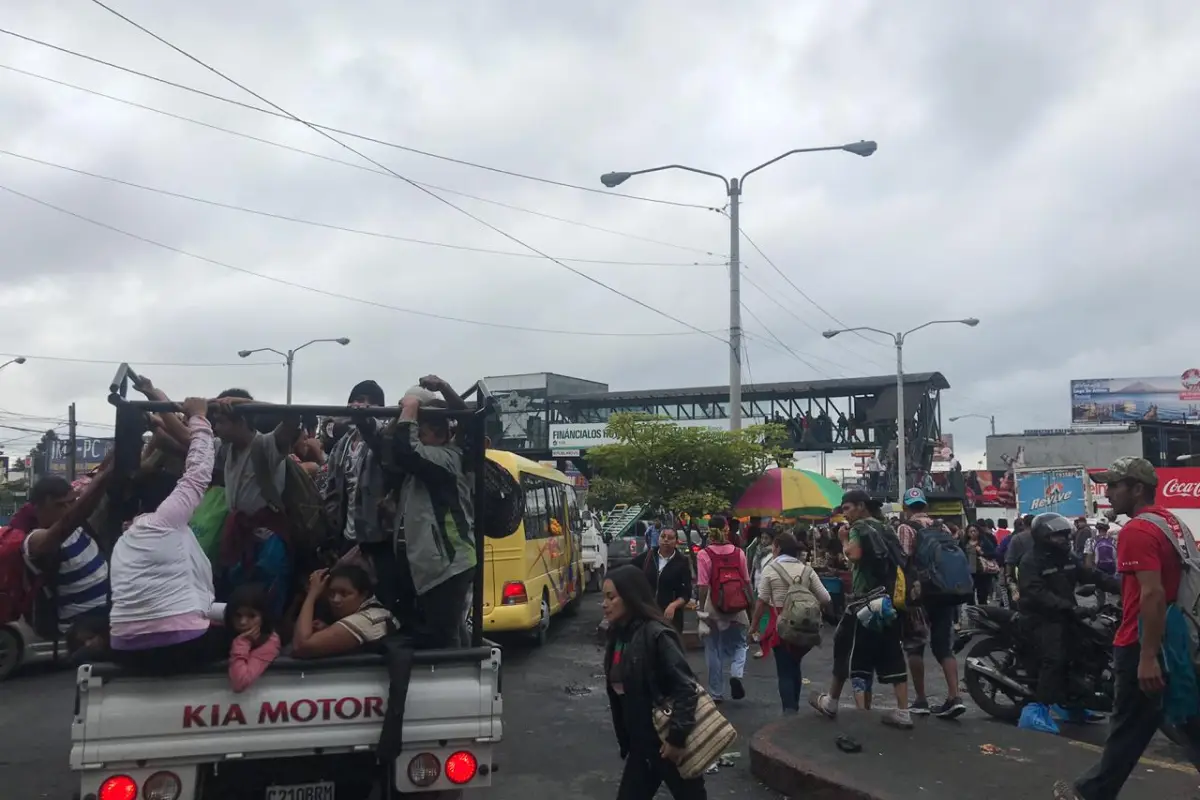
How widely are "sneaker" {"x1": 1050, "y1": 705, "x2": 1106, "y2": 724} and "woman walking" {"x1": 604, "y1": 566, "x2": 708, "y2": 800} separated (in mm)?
5439

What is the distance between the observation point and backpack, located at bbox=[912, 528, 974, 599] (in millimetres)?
8273

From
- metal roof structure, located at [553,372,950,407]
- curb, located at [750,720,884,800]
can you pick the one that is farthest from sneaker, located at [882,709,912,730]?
metal roof structure, located at [553,372,950,407]

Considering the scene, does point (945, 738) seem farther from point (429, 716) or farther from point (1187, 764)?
point (429, 716)

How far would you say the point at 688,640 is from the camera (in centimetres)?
1354

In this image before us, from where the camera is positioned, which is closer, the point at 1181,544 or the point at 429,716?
the point at 429,716

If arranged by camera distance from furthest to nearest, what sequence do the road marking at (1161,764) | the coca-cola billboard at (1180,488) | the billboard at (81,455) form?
1. the billboard at (81,455)
2. the coca-cola billboard at (1180,488)
3. the road marking at (1161,764)

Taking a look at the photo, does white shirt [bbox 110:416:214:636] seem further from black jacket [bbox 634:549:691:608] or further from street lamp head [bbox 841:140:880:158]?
street lamp head [bbox 841:140:880:158]

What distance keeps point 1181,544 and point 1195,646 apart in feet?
1.69

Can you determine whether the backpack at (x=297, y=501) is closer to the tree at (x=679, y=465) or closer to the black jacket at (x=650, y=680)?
the black jacket at (x=650, y=680)

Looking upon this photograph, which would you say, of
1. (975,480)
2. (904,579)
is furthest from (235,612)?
(975,480)

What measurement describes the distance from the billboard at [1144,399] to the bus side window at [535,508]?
66.7 m

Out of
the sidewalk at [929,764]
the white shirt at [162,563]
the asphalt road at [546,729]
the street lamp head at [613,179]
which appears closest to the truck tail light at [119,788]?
the white shirt at [162,563]

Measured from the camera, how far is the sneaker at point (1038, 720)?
25.7ft

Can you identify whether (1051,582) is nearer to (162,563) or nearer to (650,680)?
(650,680)
